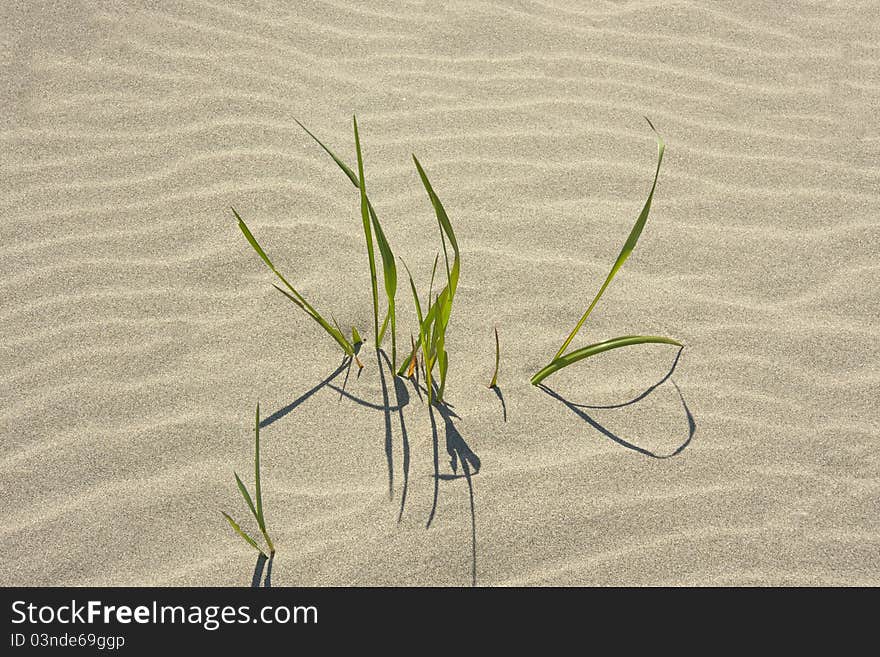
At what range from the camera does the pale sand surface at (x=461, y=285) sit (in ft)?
5.89

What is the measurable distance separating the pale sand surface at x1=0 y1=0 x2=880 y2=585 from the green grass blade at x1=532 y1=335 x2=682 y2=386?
0.12m

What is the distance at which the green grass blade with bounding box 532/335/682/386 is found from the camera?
178 cm

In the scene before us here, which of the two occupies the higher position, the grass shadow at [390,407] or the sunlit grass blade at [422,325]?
the sunlit grass blade at [422,325]

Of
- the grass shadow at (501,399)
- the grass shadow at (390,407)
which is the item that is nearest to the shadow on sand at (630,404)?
the grass shadow at (501,399)

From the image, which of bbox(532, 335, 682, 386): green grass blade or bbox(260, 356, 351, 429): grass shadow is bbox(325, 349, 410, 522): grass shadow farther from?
bbox(532, 335, 682, 386): green grass blade

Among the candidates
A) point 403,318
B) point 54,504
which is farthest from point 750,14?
point 54,504

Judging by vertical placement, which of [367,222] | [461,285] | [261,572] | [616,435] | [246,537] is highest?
[367,222]

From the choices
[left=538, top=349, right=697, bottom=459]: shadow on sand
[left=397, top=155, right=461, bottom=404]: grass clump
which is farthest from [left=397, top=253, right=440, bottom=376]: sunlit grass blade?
[left=538, top=349, right=697, bottom=459]: shadow on sand

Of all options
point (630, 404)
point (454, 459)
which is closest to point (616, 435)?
point (630, 404)

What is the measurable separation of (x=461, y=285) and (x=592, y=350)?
0.52 m

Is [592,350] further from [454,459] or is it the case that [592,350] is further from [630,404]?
[454,459]

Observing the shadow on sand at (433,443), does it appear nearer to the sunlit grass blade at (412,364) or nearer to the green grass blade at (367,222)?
the sunlit grass blade at (412,364)

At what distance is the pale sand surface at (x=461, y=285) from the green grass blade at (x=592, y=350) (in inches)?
4.8

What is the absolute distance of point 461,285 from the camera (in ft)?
7.27
